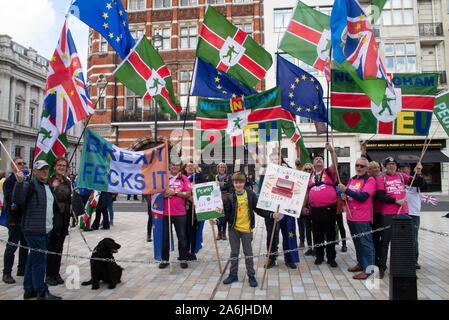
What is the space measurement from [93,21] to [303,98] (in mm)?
4648

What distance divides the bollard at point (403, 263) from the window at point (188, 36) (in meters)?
24.0

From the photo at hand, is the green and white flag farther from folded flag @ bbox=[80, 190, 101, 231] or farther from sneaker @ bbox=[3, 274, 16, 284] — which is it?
folded flag @ bbox=[80, 190, 101, 231]

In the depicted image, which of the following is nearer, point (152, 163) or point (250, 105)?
point (152, 163)

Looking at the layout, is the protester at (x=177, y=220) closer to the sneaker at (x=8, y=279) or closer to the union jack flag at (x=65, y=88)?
the union jack flag at (x=65, y=88)

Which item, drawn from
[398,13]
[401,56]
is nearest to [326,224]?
[401,56]

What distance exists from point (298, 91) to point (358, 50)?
1.61 metres

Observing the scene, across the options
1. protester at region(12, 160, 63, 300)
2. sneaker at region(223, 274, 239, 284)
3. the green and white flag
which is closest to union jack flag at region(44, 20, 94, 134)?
protester at region(12, 160, 63, 300)

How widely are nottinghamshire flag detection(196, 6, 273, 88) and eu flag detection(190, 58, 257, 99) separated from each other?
26 cm

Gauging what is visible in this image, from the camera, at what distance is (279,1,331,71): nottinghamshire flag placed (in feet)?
21.9

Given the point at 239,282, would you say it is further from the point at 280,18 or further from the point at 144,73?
the point at 280,18

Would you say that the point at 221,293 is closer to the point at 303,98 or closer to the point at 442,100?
the point at 303,98
